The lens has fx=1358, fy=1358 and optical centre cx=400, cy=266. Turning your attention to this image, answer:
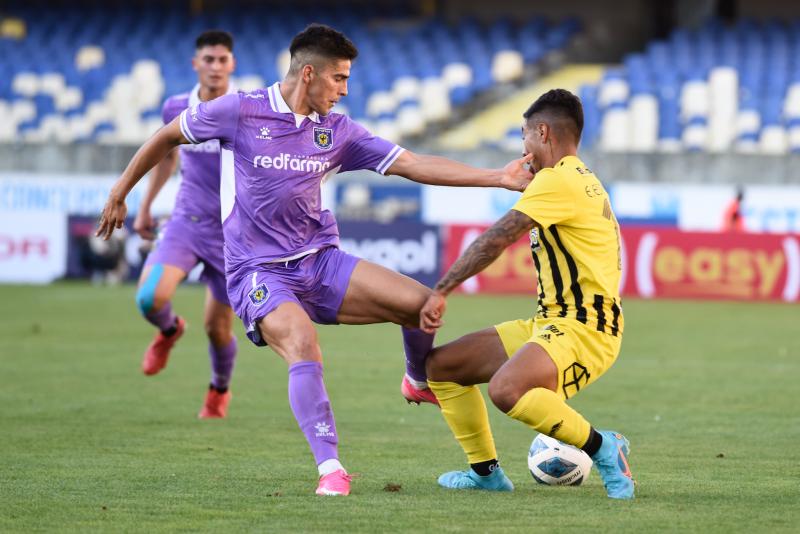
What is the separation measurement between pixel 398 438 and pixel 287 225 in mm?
2264

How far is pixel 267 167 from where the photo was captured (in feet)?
22.4

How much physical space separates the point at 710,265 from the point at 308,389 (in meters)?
15.2

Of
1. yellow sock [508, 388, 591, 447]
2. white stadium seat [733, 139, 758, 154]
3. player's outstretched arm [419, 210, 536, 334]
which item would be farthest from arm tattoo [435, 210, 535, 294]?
white stadium seat [733, 139, 758, 154]

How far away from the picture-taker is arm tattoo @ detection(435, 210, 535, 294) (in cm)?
629

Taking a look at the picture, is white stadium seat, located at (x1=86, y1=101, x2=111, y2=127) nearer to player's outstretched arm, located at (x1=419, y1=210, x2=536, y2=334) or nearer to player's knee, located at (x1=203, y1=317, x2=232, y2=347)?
player's knee, located at (x1=203, y1=317, x2=232, y2=347)

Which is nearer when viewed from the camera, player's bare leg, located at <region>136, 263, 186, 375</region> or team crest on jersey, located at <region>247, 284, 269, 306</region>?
team crest on jersey, located at <region>247, 284, 269, 306</region>

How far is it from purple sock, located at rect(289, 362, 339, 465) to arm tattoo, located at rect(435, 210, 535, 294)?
0.84 metres

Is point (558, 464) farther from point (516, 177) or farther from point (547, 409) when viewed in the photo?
point (516, 177)

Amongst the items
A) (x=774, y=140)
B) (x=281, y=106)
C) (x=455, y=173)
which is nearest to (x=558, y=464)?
(x=455, y=173)

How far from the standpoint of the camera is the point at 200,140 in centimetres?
687

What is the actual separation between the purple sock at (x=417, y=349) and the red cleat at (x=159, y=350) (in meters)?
3.32

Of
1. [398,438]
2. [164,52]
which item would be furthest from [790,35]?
[398,438]

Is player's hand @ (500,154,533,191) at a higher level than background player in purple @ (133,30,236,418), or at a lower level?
higher

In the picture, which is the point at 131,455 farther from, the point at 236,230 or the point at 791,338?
the point at 791,338
